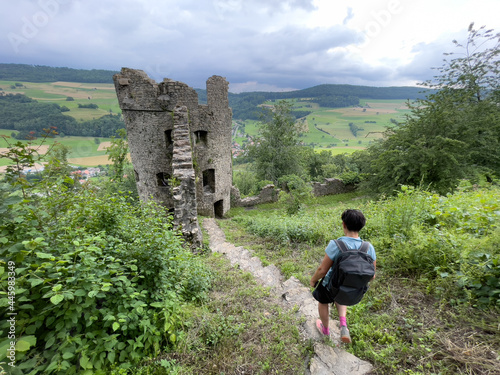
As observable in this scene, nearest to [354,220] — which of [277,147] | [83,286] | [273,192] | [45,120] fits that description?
[83,286]

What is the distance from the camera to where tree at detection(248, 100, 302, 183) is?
23.0m

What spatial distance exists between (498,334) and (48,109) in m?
45.0

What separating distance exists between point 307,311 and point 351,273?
1.60 meters

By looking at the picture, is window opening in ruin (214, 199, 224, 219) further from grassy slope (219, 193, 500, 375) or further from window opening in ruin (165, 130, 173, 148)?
grassy slope (219, 193, 500, 375)

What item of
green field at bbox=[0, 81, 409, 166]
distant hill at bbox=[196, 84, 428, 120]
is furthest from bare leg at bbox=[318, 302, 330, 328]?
distant hill at bbox=[196, 84, 428, 120]

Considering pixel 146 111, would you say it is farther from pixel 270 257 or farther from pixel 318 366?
pixel 318 366

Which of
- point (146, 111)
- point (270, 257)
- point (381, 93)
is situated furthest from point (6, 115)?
point (381, 93)

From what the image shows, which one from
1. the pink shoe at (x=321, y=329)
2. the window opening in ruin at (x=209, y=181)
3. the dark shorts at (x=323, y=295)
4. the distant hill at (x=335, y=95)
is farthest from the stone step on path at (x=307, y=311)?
the distant hill at (x=335, y=95)

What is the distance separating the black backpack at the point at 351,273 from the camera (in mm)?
2393

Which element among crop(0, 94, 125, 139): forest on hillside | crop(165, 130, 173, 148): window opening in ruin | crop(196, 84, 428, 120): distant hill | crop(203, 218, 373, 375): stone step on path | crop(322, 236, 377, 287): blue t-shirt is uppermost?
crop(196, 84, 428, 120): distant hill

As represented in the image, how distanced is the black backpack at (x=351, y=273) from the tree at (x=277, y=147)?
20422mm

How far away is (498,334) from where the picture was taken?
90.3 inches

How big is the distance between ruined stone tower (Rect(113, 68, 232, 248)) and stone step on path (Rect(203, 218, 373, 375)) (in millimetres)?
4068

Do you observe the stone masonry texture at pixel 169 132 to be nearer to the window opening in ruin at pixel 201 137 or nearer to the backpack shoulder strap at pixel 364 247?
the window opening in ruin at pixel 201 137
